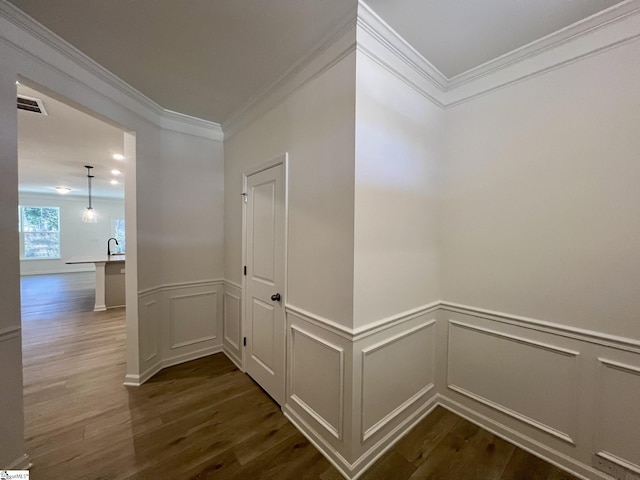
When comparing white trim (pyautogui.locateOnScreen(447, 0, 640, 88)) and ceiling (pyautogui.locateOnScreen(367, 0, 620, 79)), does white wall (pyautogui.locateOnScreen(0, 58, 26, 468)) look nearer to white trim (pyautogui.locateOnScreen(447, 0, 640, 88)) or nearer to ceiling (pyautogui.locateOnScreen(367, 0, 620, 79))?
ceiling (pyautogui.locateOnScreen(367, 0, 620, 79))

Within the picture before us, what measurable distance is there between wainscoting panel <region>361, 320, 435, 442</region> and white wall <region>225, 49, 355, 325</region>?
0.42 m

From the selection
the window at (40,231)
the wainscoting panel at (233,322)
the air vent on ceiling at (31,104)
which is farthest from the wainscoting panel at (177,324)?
the window at (40,231)

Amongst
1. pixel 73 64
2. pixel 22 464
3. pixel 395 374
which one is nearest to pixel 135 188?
pixel 73 64

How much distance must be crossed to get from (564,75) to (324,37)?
158cm

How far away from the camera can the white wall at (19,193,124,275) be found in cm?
834

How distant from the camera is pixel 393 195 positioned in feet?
5.83

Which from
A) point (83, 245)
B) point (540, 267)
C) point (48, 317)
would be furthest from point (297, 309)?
point (83, 245)

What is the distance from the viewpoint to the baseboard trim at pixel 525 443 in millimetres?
1562

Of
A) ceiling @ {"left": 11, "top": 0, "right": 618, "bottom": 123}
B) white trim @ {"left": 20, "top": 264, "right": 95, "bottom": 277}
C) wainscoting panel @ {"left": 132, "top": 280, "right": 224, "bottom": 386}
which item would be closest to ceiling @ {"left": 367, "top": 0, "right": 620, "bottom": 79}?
ceiling @ {"left": 11, "top": 0, "right": 618, "bottom": 123}

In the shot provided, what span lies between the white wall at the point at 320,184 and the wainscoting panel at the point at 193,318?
1603 mm

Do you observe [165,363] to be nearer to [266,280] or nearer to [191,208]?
[266,280]

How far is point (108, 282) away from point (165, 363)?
3.28m

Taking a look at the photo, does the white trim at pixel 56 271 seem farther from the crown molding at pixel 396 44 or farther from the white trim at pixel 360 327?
the crown molding at pixel 396 44

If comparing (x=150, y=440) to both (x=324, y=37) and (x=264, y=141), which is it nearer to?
(x=264, y=141)
